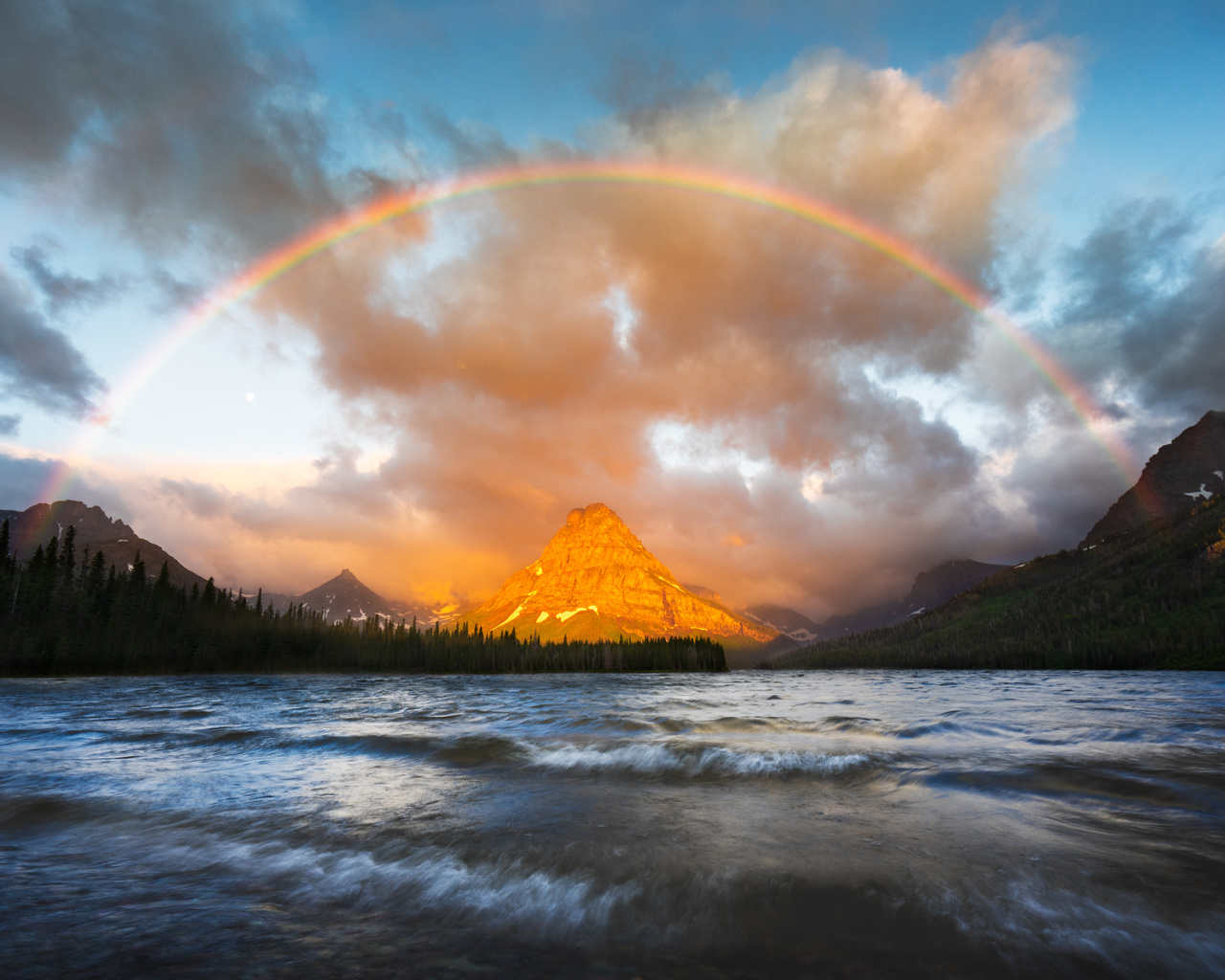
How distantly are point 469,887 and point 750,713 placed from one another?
2680 cm

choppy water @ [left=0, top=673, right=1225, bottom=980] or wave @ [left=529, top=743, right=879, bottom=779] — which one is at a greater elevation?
choppy water @ [left=0, top=673, right=1225, bottom=980]

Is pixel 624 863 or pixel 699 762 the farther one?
pixel 699 762

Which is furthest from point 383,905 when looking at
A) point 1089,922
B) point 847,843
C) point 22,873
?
point 1089,922

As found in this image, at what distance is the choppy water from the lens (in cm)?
511

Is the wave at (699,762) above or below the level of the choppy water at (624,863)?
below

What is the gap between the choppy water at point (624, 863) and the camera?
5109 millimetres

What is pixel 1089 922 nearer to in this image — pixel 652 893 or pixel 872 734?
pixel 652 893

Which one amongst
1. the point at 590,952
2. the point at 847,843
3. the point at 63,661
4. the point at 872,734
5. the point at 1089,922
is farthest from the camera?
the point at 63,661

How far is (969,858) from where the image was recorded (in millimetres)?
7512

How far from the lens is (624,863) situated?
757cm

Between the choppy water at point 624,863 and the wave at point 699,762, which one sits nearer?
the choppy water at point 624,863

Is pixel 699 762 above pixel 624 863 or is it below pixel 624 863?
below

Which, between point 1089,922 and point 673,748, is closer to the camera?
point 1089,922

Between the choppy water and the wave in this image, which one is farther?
the wave
